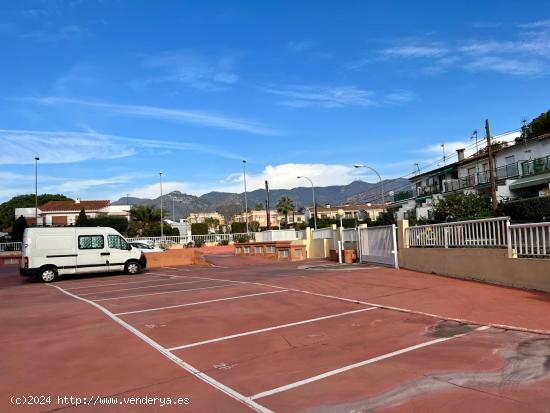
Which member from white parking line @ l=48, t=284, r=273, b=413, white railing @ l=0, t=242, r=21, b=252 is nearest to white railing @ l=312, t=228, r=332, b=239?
white parking line @ l=48, t=284, r=273, b=413

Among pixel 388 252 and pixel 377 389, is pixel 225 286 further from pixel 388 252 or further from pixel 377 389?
pixel 377 389

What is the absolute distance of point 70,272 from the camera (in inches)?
831

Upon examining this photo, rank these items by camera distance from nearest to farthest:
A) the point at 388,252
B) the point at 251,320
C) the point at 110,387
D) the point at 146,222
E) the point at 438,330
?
the point at 110,387
the point at 438,330
the point at 251,320
the point at 388,252
the point at 146,222

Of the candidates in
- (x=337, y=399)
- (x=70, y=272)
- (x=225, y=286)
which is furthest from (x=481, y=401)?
(x=70, y=272)

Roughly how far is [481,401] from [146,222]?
73.8 metres

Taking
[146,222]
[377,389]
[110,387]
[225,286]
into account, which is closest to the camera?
[377,389]

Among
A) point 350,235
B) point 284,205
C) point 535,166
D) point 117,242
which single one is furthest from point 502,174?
point 284,205

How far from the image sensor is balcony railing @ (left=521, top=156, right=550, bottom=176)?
131 ft

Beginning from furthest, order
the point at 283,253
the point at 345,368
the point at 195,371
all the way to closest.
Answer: the point at 283,253
the point at 195,371
the point at 345,368

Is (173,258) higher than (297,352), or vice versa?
(173,258)

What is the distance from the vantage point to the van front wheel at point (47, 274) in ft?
67.2

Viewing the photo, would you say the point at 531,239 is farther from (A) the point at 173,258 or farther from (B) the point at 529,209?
(B) the point at 529,209

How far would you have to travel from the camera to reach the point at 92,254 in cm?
2175

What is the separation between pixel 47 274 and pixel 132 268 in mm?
3772
